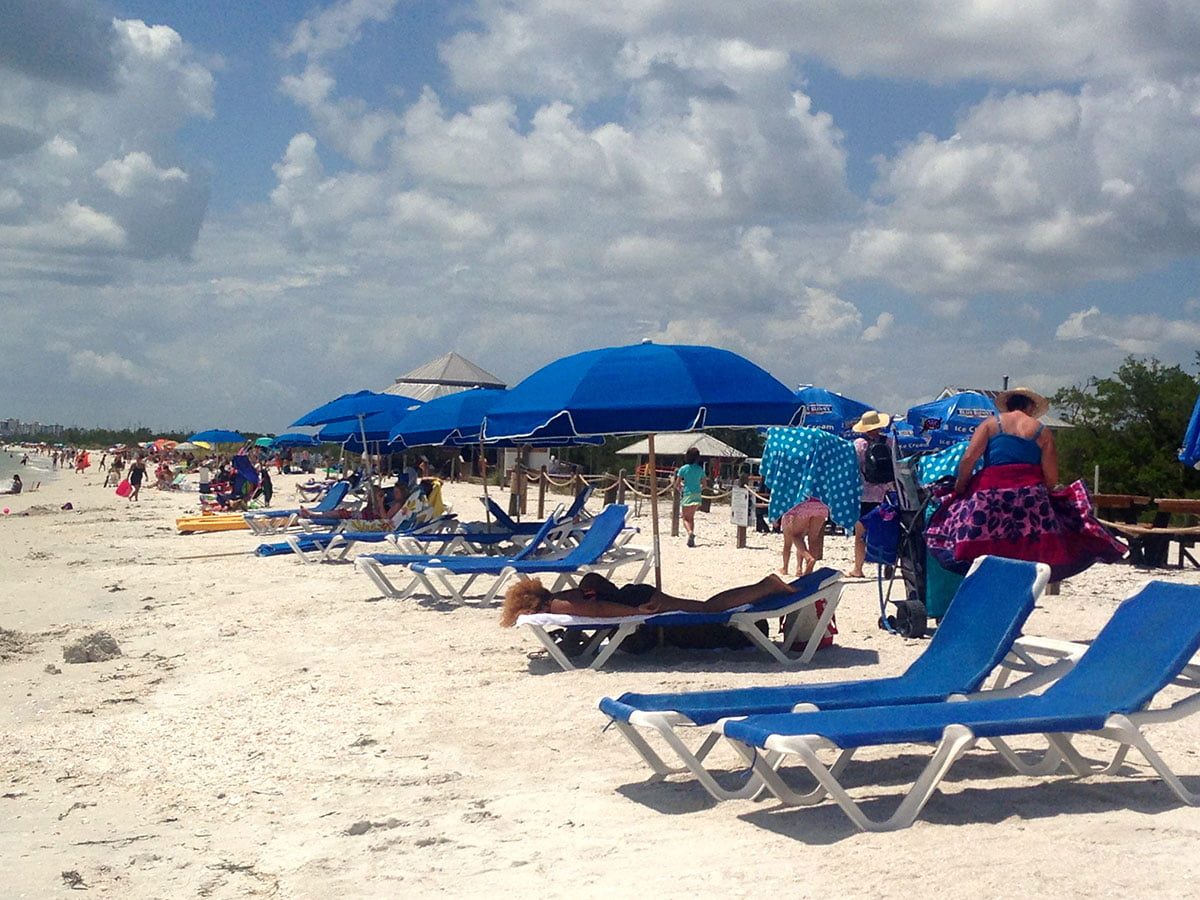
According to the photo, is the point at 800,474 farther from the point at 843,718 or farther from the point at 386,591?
the point at 843,718

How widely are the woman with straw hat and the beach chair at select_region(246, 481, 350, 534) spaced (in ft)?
48.2

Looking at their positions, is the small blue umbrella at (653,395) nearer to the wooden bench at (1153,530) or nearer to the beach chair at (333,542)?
the wooden bench at (1153,530)

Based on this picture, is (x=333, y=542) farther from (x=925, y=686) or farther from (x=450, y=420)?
(x=925, y=686)

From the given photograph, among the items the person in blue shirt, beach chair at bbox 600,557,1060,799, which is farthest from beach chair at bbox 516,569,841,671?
the person in blue shirt

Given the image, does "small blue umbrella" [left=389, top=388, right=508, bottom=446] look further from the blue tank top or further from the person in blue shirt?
the blue tank top

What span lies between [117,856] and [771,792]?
2510mm

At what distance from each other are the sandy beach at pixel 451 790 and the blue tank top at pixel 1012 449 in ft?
4.53

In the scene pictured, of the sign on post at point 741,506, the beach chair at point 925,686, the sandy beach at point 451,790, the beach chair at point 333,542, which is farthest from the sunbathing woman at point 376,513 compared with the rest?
the beach chair at point 925,686

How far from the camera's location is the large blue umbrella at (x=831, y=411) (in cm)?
1741

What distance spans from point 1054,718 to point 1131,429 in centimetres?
2376

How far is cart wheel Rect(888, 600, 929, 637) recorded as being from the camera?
27.3 feet

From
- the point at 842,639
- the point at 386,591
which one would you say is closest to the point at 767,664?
the point at 842,639

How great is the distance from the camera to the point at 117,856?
4855mm

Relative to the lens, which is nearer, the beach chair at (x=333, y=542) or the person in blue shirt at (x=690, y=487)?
the beach chair at (x=333, y=542)
